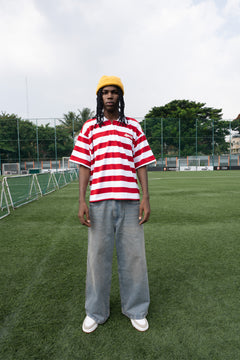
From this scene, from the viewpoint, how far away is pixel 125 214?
6.70ft

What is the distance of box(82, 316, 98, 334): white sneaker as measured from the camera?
206cm

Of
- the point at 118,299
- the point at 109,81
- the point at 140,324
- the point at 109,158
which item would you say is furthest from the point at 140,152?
the point at 118,299

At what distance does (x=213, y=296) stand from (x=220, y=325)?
0.47 meters

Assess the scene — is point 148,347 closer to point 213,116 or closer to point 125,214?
point 125,214

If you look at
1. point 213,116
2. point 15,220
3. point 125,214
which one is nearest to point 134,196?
point 125,214

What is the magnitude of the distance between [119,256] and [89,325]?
0.58 m

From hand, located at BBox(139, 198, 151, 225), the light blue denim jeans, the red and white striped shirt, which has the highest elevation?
the red and white striped shirt

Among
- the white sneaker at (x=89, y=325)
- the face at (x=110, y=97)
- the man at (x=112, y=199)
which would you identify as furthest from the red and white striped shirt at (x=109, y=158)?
the white sneaker at (x=89, y=325)

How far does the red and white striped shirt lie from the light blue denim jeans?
0.30 feet

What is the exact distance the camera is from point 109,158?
1.98 meters

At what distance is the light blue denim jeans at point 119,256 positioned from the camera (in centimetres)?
204

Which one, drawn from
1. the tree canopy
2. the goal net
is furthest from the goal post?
the tree canopy

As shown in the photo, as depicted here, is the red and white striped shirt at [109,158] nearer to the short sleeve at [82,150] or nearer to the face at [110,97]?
the short sleeve at [82,150]

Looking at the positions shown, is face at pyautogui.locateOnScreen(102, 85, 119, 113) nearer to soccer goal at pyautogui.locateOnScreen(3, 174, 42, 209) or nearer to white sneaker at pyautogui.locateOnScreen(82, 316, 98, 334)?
white sneaker at pyautogui.locateOnScreen(82, 316, 98, 334)
